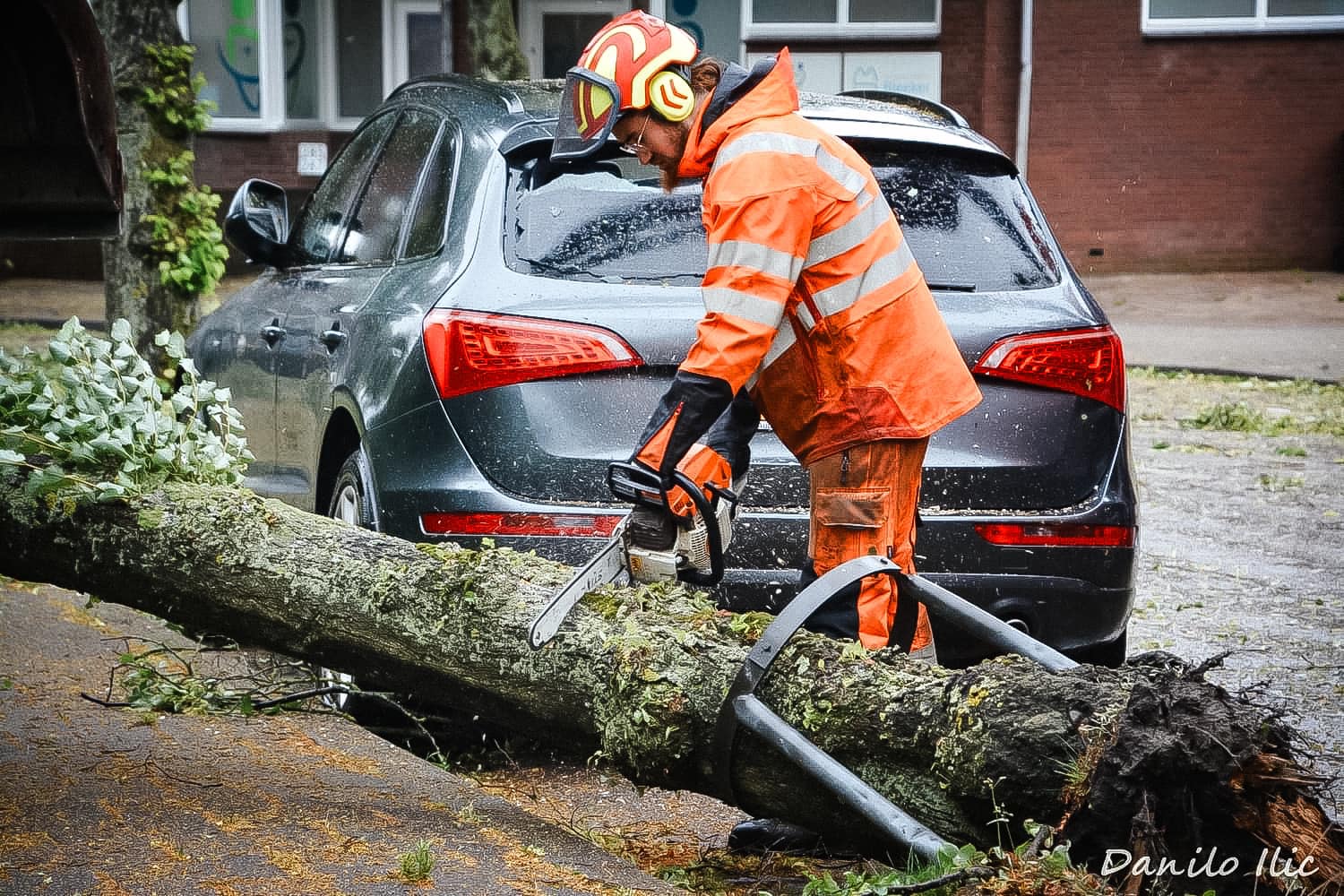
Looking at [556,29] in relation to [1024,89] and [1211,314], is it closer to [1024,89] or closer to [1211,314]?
[1024,89]

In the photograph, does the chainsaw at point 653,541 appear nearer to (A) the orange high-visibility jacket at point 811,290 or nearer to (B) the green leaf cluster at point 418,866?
(A) the orange high-visibility jacket at point 811,290

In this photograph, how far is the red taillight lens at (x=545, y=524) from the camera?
3.83 metres

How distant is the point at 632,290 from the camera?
13.0ft

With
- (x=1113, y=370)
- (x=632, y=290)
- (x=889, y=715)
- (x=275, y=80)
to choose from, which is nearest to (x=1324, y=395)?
(x=1113, y=370)

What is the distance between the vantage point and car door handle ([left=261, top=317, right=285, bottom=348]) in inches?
203

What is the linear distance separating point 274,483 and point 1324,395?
27.9 feet

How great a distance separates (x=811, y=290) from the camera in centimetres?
352

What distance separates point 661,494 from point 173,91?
6.45 metres

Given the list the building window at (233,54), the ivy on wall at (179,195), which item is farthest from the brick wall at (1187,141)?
the ivy on wall at (179,195)

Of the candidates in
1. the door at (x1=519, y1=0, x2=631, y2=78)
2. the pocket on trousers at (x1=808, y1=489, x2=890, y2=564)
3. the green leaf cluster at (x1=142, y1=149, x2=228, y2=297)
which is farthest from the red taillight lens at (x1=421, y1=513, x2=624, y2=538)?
the door at (x1=519, y1=0, x2=631, y2=78)

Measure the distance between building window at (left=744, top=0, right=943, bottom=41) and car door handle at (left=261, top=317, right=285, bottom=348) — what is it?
13.9m

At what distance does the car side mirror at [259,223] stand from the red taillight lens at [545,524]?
6.29 feet

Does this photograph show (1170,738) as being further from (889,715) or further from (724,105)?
(724,105)

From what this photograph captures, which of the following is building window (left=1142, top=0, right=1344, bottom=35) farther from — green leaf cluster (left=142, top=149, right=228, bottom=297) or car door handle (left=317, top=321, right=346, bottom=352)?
car door handle (left=317, top=321, right=346, bottom=352)
